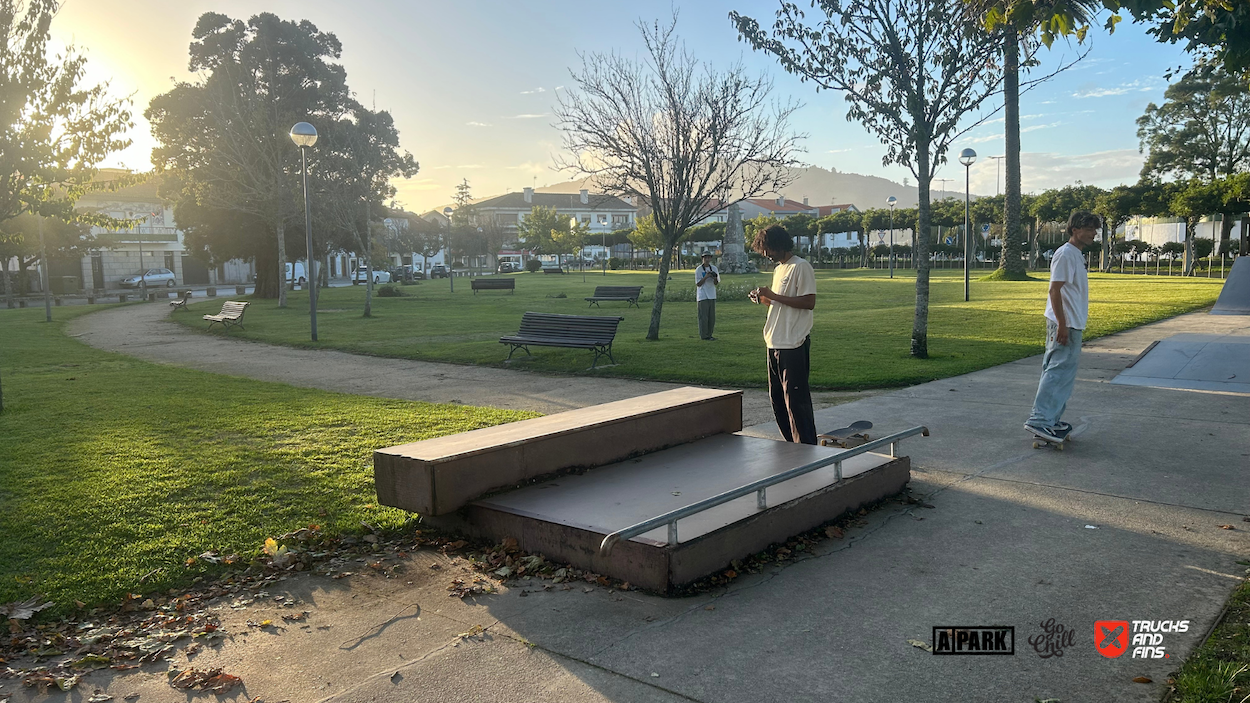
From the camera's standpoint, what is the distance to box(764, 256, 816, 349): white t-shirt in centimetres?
579

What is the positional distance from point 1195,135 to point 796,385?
6496cm

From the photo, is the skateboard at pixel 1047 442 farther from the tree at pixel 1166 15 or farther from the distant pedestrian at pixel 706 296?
the distant pedestrian at pixel 706 296

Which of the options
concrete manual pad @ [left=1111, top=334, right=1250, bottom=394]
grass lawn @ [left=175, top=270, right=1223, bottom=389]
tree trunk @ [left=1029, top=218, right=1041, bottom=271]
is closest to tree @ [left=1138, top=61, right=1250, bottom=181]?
tree trunk @ [left=1029, top=218, right=1041, bottom=271]

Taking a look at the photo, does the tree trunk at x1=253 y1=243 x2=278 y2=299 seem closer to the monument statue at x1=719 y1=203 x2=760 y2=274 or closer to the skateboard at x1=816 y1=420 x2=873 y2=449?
the monument statue at x1=719 y1=203 x2=760 y2=274

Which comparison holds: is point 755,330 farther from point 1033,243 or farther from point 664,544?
point 1033,243

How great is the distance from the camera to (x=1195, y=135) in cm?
5659

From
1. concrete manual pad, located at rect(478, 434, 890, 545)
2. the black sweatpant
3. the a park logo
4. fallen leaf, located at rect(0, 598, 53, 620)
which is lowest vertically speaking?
the a park logo

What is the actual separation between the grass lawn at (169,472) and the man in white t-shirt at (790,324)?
2867mm

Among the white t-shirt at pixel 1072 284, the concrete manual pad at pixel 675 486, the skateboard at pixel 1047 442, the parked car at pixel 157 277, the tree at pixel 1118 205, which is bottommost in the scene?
the skateboard at pixel 1047 442

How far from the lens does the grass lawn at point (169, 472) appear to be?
442 cm

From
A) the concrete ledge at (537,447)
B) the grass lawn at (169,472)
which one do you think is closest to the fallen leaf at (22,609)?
the grass lawn at (169,472)

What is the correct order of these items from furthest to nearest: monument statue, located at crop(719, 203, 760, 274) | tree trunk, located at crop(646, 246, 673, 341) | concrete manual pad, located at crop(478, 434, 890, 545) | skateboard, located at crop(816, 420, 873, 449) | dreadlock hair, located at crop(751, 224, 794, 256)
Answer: monument statue, located at crop(719, 203, 760, 274) < tree trunk, located at crop(646, 246, 673, 341) < skateboard, located at crop(816, 420, 873, 449) < dreadlock hair, located at crop(751, 224, 794, 256) < concrete manual pad, located at crop(478, 434, 890, 545)

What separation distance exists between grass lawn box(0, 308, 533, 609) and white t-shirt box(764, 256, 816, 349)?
2.91 meters

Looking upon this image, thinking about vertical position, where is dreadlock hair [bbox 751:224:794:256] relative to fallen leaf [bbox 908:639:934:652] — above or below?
above
